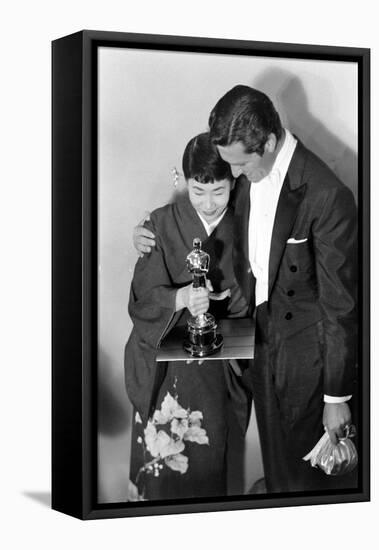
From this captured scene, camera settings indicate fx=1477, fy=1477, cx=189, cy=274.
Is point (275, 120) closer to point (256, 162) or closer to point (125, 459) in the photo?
point (256, 162)

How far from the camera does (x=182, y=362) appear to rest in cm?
524

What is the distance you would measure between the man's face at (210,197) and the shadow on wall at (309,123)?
34 cm

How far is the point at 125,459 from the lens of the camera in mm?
5234

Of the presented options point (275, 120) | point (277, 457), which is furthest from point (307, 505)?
point (275, 120)

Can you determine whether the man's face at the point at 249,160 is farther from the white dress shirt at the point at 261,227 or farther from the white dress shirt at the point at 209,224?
the white dress shirt at the point at 209,224

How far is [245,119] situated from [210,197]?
0.31 metres

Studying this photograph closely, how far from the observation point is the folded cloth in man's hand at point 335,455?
545 cm

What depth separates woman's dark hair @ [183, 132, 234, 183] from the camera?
5.19 m

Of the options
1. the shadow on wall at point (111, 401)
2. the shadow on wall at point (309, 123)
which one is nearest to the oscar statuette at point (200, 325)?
the shadow on wall at point (111, 401)

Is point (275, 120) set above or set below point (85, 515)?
above

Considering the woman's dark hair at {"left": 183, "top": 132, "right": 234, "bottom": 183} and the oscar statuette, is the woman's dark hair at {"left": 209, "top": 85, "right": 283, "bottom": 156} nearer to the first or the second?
the woman's dark hair at {"left": 183, "top": 132, "right": 234, "bottom": 183}

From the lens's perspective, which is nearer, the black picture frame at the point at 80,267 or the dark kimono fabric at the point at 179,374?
the black picture frame at the point at 80,267

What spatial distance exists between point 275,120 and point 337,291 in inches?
26.2

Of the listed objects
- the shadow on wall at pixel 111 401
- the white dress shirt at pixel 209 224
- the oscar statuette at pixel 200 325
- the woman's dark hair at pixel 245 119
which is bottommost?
the shadow on wall at pixel 111 401
